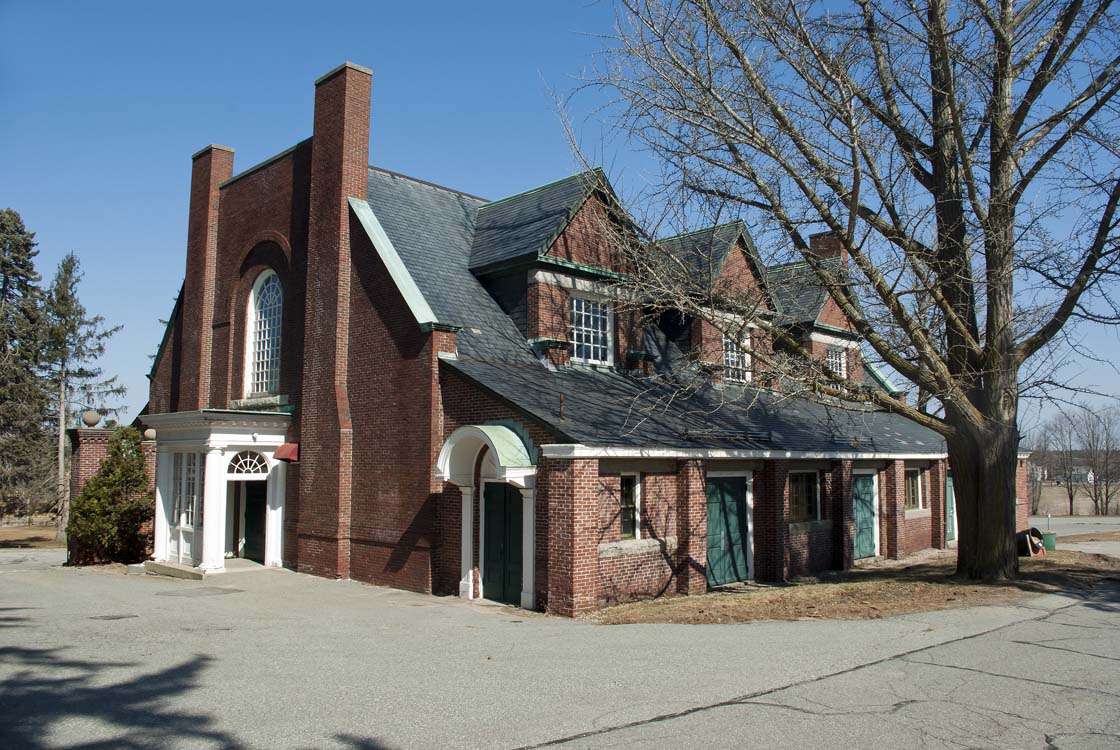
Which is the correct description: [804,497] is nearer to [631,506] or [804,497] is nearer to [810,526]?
[810,526]

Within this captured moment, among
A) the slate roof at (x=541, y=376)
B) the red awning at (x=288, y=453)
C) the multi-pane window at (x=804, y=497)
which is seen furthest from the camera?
the multi-pane window at (x=804, y=497)

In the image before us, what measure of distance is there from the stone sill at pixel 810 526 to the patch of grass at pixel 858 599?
2.36 metres

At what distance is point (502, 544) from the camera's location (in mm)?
14664

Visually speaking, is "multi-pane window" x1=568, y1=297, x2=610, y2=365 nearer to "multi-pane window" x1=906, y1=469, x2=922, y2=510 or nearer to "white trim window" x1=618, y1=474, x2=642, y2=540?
"white trim window" x1=618, y1=474, x2=642, y2=540

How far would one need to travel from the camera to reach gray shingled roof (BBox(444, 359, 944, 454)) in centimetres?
1412

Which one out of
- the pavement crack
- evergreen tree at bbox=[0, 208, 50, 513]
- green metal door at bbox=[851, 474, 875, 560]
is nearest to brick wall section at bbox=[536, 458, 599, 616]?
the pavement crack

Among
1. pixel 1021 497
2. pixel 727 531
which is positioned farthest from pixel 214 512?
pixel 1021 497

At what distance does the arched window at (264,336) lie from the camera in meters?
20.4

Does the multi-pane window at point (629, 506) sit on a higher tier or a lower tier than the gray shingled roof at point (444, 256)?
lower

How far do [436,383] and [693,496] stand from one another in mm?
5126

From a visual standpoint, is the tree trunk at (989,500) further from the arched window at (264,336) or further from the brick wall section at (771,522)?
the arched window at (264,336)

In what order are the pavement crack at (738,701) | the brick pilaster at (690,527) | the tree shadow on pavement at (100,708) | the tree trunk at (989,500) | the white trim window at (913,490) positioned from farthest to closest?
the white trim window at (913,490), the brick pilaster at (690,527), the tree trunk at (989,500), the pavement crack at (738,701), the tree shadow on pavement at (100,708)

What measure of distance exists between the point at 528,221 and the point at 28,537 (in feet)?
116

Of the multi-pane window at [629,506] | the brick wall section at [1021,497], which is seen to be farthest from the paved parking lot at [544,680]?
the brick wall section at [1021,497]
